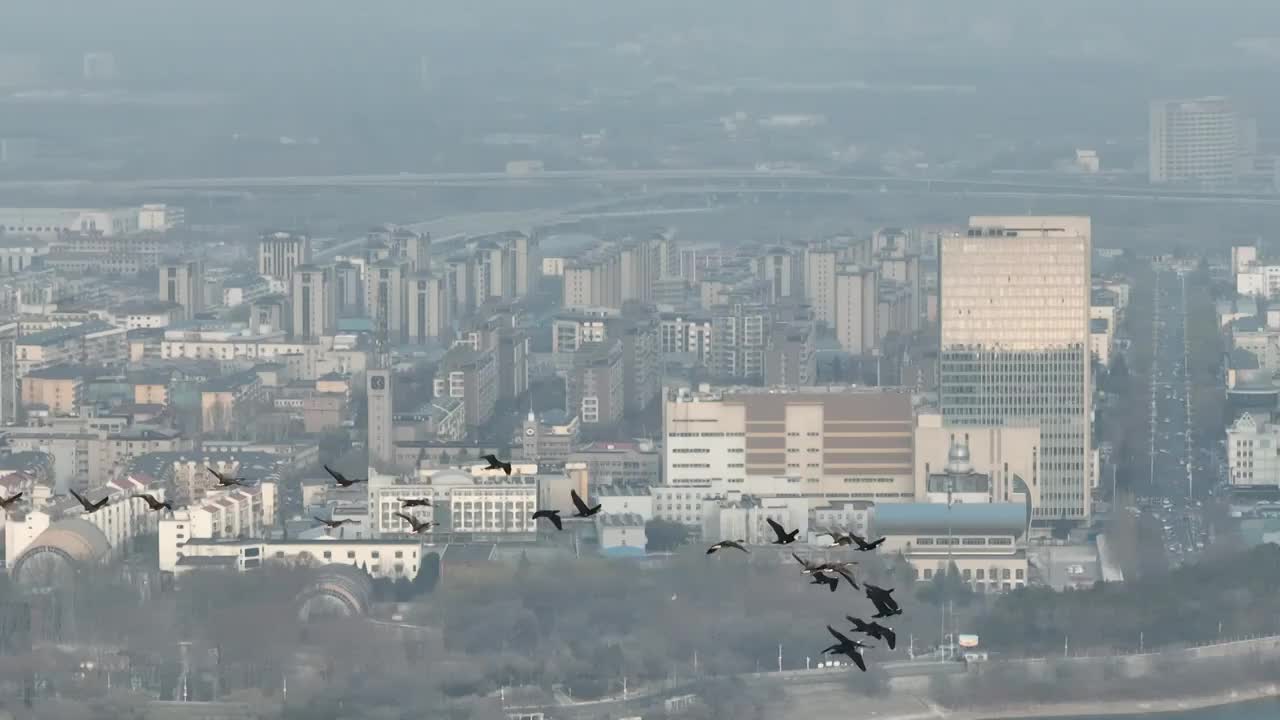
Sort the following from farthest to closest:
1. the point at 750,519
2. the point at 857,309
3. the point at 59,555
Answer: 1. the point at 857,309
2. the point at 750,519
3. the point at 59,555

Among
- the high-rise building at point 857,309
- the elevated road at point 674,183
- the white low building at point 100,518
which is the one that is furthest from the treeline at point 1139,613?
the elevated road at point 674,183

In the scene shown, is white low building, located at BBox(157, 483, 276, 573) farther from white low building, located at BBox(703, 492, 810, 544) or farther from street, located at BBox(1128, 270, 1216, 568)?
street, located at BBox(1128, 270, 1216, 568)

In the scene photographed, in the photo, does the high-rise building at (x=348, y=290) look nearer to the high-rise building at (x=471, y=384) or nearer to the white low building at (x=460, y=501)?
the high-rise building at (x=471, y=384)

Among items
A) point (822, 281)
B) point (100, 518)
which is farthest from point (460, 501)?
point (822, 281)

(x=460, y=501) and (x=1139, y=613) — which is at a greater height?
(x=460, y=501)

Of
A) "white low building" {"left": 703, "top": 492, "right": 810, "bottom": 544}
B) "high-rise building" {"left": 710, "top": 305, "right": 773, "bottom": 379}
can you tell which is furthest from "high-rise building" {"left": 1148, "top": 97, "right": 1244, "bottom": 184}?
"white low building" {"left": 703, "top": 492, "right": 810, "bottom": 544}

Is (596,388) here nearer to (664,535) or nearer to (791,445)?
(791,445)

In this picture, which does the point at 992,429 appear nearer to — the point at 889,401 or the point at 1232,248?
the point at 889,401
